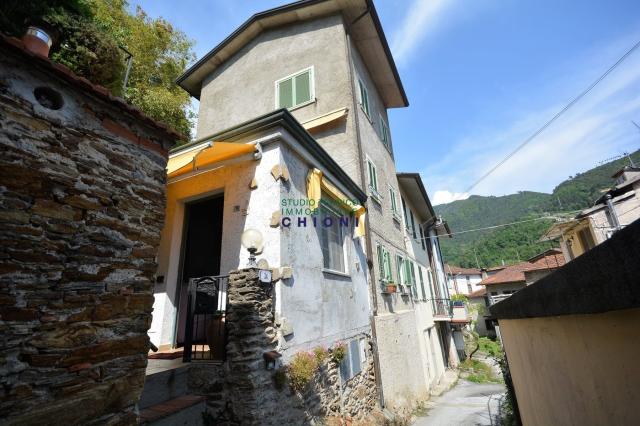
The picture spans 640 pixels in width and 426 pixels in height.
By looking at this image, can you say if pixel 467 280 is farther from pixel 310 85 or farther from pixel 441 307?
pixel 310 85

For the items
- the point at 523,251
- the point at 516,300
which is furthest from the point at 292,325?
the point at 523,251

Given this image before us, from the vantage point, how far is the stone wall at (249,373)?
426cm

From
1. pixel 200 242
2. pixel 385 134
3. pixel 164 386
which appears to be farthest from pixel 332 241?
pixel 385 134

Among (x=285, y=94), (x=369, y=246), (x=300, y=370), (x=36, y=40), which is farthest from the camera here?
(x=285, y=94)

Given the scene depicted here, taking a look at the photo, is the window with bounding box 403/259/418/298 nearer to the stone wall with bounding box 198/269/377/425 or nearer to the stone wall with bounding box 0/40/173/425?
the stone wall with bounding box 198/269/377/425

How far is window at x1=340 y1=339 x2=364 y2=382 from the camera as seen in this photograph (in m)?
6.77

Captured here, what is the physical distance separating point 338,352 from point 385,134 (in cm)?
1068

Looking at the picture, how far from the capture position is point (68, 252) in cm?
258

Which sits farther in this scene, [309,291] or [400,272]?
[400,272]

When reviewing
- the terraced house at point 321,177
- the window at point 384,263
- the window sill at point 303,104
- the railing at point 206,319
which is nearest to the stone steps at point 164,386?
the railing at point 206,319

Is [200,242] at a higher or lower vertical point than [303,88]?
lower

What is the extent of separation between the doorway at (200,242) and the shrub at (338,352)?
311 cm

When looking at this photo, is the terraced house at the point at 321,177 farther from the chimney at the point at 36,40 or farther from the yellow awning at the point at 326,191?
the chimney at the point at 36,40

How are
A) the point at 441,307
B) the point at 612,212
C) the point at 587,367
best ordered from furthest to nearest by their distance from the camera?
the point at 441,307, the point at 612,212, the point at 587,367
